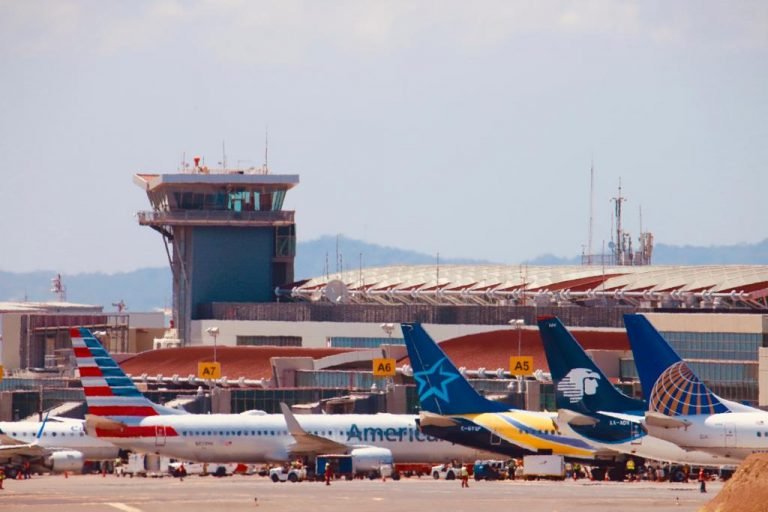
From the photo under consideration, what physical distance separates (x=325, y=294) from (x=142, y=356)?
83.4ft

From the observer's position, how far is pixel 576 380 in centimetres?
9444

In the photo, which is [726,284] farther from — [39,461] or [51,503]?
[51,503]

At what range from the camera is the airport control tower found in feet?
602

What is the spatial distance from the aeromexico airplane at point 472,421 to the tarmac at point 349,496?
300 centimetres

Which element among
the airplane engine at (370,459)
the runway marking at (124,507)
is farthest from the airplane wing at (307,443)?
the runway marking at (124,507)

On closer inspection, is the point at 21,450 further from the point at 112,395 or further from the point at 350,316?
the point at 350,316

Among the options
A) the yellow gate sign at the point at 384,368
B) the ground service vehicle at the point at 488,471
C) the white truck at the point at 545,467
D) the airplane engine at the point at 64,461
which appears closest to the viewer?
the white truck at the point at 545,467

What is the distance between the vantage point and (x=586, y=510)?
2977 inches

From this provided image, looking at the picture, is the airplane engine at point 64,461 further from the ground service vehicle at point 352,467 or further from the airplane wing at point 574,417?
the airplane wing at point 574,417

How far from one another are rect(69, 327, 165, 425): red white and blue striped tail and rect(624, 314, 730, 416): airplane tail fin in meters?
31.3

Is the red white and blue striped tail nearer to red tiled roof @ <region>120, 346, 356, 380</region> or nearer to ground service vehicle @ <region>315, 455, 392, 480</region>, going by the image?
ground service vehicle @ <region>315, 455, 392, 480</region>

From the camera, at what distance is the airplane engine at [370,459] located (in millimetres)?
106250

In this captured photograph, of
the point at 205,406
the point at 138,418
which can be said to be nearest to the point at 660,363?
the point at 138,418

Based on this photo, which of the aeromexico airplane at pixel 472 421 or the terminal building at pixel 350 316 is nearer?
the aeromexico airplane at pixel 472 421
